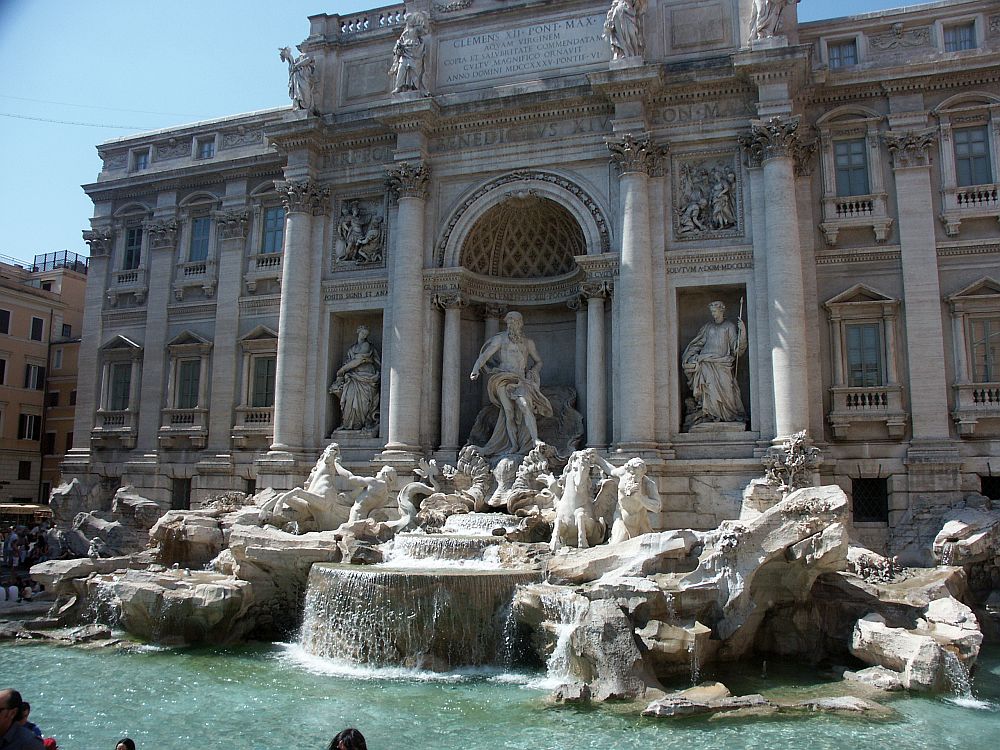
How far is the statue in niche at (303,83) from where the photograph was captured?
78.1 feet

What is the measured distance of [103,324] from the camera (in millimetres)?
28094

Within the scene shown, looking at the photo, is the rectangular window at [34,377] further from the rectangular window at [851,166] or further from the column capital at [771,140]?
the rectangular window at [851,166]

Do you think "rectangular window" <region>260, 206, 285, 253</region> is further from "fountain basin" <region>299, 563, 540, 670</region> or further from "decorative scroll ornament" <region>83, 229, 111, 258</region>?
"fountain basin" <region>299, 563, 540, 670</region>

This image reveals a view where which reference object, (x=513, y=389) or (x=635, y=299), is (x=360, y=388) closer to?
(x=513, y=389)

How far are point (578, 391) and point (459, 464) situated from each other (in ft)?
13.1

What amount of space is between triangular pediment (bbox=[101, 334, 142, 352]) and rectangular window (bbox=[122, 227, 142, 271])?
244 cm

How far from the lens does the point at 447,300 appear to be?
2245 centimetres

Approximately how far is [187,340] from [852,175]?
64.2 ft

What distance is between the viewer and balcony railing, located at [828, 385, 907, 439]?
19.3m

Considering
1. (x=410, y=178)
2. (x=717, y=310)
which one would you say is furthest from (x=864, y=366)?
(x=410, y=178)

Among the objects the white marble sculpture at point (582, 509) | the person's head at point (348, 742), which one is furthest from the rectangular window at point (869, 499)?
the person's head at point (348, 742)

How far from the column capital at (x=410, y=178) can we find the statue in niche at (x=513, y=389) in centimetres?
422

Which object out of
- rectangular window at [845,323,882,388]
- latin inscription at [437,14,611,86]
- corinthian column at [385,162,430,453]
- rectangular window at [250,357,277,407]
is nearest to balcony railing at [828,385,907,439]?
rectangular window at [845,323,882,388]

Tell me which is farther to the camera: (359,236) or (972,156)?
(359,236)
